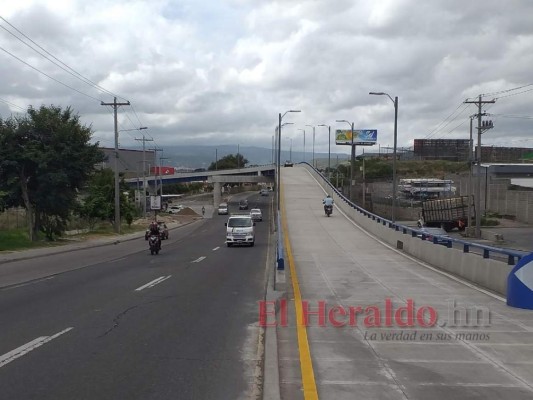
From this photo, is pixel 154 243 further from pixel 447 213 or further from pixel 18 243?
pixel 447 213

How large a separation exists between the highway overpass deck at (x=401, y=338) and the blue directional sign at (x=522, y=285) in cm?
25

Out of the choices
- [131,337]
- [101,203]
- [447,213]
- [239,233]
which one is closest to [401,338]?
[131,337]

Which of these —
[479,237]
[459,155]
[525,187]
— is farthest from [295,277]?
[459,155]

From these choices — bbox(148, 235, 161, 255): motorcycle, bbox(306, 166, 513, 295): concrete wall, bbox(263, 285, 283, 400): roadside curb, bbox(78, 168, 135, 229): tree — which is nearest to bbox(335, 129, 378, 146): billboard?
bbox(78, 168, 135, 229): tree

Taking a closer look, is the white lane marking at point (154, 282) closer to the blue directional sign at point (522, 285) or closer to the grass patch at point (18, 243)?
the blue directional sign at point (522, 285)

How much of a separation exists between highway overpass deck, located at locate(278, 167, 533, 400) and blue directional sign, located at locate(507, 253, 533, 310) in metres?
0.25

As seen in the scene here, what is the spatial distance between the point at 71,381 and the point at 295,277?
11375 millimetres

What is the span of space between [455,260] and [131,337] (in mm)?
12157

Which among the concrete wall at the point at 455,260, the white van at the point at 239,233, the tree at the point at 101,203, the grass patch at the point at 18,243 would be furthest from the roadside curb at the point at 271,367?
the tree at the point at 101,203

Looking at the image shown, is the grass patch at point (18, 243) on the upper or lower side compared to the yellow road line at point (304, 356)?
lower

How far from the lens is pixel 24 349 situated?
9.44m

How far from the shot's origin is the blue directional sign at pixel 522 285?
1173 centimetres

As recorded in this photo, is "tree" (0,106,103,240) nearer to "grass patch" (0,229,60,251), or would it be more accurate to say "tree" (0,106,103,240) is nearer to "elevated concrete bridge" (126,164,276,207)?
"grass patch" (0,229,60,251)

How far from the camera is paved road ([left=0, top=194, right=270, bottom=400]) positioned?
751cm
